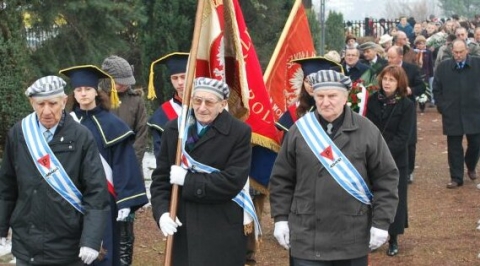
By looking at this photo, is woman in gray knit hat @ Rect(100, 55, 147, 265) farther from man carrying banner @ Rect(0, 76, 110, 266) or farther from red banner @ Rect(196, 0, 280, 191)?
man carrying banner @ Rect(0, 76, 110, 266)

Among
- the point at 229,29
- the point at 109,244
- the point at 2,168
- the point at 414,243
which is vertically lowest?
the point at 414,243

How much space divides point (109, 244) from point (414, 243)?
418cm

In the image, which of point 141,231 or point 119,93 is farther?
point 141,231

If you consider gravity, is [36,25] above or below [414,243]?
above

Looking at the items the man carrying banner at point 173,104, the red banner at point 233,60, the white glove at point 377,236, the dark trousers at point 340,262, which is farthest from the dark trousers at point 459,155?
the white glove at point 377,236

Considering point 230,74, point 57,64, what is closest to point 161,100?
point 57,64

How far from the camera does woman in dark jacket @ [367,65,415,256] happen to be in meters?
9.37

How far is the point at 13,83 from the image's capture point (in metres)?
12.1

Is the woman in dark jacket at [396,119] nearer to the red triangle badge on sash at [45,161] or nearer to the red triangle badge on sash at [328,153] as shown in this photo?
the red triangle badge on sash at [328,153]

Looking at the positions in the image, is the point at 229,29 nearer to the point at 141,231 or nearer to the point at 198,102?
the point at 198,102

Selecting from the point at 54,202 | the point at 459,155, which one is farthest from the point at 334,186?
the point at 459,155

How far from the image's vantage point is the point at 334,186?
5902mm

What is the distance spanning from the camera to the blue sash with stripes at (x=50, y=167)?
19.7ft

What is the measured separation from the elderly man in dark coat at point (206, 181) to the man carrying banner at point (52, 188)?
475 mm
